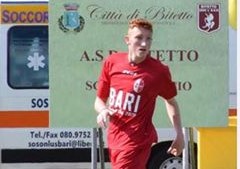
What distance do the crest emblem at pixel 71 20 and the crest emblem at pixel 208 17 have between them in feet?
4.10

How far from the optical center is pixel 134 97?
5.63 meters

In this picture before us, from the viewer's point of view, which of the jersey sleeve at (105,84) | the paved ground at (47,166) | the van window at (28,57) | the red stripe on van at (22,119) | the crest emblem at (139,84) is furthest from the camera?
the paved ground at (47,166)

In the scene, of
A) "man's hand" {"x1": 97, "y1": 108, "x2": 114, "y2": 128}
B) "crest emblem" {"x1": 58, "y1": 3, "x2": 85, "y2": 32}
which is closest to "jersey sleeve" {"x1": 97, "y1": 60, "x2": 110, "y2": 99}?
"man's hand" {"x1": 97, "y1": 108, "x2": 114, "y2": 128}

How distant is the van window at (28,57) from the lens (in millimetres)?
10500

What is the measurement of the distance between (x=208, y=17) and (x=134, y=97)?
8.77ft

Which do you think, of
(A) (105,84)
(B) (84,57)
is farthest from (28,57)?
(A) (105,84)

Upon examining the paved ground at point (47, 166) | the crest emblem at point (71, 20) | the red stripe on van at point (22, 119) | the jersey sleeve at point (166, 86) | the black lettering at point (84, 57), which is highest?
the crest emblem at point (71, 20)

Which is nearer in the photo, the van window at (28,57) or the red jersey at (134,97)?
the red jersey at (134,97)

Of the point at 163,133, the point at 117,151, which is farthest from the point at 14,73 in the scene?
the point at 117,151

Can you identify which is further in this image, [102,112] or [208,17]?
[208,17]

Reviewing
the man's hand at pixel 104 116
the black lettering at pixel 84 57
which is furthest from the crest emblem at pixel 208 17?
the man's hand at pixel 104 116

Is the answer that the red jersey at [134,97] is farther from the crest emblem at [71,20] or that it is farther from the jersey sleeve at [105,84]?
A: the crest emblem at [71,20]

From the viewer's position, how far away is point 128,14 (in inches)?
313

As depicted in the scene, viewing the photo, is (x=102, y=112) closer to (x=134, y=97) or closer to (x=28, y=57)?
(x=134, y=97)
